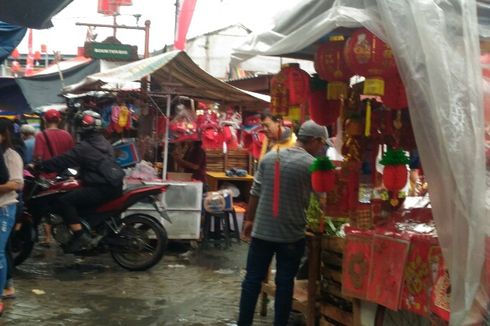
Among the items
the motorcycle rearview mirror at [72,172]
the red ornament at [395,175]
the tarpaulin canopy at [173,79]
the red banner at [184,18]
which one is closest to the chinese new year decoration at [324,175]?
the red ornament at [395,175]

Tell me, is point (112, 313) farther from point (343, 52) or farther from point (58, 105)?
point (58, 105)

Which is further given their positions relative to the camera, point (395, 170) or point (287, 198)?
point (287, 198)

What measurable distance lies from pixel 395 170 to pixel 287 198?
98cm

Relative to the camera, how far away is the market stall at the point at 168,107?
27.5 ft

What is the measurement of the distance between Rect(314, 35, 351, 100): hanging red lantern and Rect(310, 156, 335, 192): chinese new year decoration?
57 cm

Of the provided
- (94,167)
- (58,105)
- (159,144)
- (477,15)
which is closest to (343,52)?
(477,15)

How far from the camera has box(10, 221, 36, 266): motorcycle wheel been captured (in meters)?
7.30

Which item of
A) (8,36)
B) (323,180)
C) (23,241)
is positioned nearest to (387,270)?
(323,180)

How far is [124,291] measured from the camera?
676 centimetres

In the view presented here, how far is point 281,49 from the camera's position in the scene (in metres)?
3.68

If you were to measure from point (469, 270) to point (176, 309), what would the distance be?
12.6 ft

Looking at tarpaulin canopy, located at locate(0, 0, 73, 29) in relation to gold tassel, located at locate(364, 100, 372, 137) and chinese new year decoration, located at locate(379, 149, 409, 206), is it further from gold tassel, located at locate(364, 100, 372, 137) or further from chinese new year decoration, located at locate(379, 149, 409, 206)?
chinese new year decoration, located at locate(379, 149, 409, 206)

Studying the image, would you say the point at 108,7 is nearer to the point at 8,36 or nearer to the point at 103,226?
the point at 103,226

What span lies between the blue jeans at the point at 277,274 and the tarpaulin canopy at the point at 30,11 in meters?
2.29
